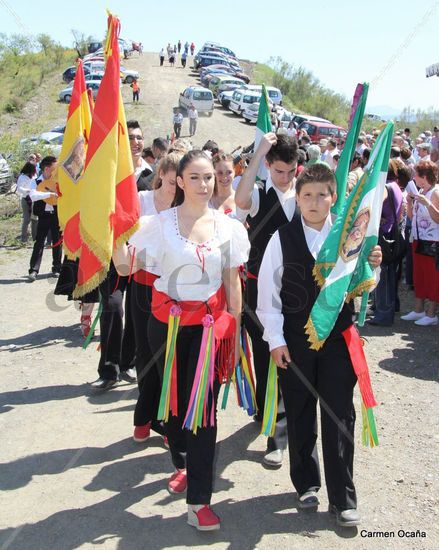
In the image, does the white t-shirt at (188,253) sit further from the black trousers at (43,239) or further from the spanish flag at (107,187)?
the black trousers at (43,239)

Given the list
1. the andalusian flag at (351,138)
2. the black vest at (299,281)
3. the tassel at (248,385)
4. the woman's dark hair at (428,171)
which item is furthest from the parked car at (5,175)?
the black vest at (299,281)

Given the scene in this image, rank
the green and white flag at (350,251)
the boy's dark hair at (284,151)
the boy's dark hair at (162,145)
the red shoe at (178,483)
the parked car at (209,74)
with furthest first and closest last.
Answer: the parked car at (209,74), the boy's dark hair at (162,145), the boy's dark hair at (284,151), the red shoe at (178,483), the green and white flag at (350,251)

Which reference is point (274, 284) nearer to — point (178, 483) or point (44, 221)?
point (178, 483)

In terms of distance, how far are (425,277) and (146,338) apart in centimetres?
421

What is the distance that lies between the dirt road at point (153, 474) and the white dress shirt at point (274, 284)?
3.47 ft

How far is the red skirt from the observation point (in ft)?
23.4

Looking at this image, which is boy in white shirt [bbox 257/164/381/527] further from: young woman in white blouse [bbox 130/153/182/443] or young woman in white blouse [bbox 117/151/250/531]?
young woman in white blouse [bbox 130/153/182/443]

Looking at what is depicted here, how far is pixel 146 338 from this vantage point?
4348 millimetres

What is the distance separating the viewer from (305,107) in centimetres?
4972

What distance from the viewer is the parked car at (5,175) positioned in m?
15.5

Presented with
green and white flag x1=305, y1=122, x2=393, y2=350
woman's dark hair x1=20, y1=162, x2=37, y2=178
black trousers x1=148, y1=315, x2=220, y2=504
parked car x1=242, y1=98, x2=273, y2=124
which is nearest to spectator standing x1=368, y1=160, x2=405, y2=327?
green and white flag x1=305, y1=122, x2=393, y2=350

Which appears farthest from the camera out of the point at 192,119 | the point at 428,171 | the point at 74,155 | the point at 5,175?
the point at 192,119

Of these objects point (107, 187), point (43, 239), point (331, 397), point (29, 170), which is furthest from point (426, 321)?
point (29, 170)

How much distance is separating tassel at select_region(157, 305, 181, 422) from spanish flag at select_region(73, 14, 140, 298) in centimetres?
55
